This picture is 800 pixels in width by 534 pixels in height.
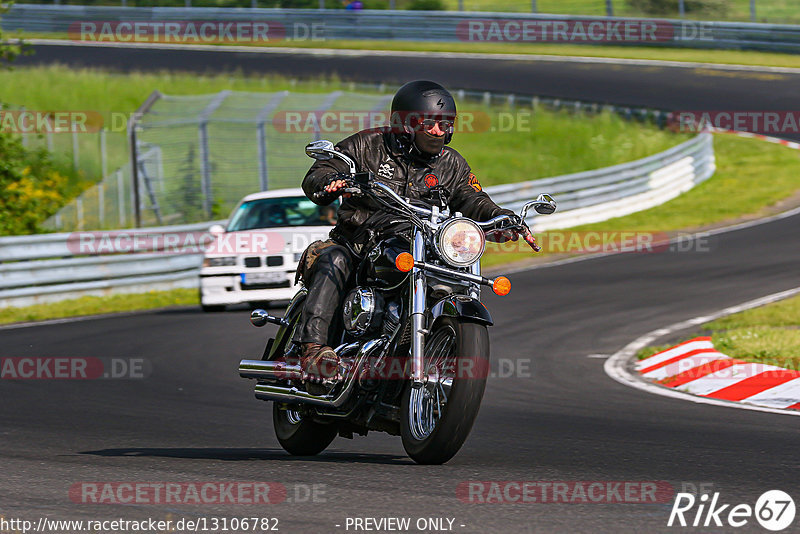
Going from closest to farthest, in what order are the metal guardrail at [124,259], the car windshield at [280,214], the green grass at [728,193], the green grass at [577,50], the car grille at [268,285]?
1. the car grille at [268,285]
2. the car windshield at [280,214]
3. the metal guardrail at [124,259]
4. the green grass at [728,193]
5. the green grass at [577,50]

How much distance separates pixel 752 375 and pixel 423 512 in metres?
5.57

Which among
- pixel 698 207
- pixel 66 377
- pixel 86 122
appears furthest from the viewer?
pixel 86 122

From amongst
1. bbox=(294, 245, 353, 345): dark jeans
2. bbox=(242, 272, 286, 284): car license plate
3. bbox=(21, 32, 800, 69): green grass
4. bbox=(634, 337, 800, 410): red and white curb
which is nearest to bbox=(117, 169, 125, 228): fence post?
bbox=(242, 272, 286, 284): car license plate

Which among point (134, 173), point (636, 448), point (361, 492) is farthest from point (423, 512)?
point (134, 173)

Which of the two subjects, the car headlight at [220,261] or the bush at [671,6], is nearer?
the car headlight at [220,261]

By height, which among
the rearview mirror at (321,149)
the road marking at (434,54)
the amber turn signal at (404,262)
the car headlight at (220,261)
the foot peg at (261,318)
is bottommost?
the car headlight at (220,261)

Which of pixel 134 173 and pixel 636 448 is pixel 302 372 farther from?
pixel 134 173

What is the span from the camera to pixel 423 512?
497 centimetres

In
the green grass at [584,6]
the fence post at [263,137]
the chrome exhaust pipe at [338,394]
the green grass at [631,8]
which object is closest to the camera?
the chrome exhaust pipe at [338,394]

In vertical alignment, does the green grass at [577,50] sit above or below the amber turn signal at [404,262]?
above

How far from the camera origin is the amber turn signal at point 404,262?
6.07m

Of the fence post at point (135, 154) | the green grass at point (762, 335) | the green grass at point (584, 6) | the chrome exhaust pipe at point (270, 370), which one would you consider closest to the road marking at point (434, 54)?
the green grass at point (584, 6)

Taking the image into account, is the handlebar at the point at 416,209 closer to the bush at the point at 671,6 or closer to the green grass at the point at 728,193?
the green grass at the point at 728,193

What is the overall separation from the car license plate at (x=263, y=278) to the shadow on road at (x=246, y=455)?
8530 millimetres
